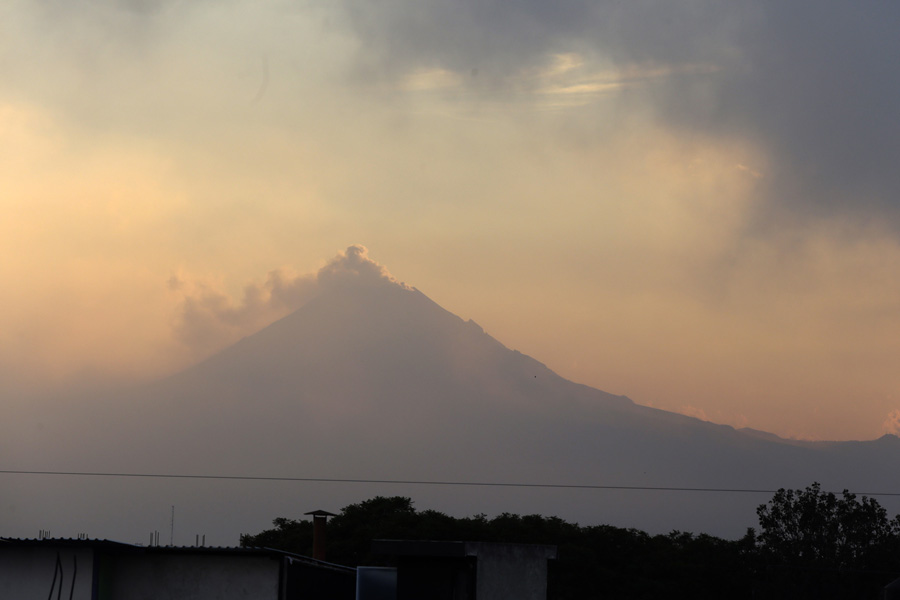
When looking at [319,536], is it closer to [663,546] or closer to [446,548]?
[446,548]

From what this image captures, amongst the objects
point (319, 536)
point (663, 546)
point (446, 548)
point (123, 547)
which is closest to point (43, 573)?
point (123, 547)

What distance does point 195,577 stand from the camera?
2273 centimetres

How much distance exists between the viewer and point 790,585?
41.2m

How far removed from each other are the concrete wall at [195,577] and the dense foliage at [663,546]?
3409cm

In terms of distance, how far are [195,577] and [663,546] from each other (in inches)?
1733

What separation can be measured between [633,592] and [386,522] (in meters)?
16.8

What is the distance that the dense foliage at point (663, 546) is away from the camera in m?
56.9

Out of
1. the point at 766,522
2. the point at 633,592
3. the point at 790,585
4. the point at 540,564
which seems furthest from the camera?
the point at 766,522

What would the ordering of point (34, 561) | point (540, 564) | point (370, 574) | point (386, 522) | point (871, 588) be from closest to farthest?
point (34, 561) < point (540, 564) < point (370, 574) < point (871, 588) < point (386, 522)

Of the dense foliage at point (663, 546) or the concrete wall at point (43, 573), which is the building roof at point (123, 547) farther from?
the dense foliage at point (663, 546)

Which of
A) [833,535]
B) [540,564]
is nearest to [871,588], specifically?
[540,564]

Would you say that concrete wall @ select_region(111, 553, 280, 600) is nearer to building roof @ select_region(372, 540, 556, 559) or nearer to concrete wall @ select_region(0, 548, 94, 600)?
concrete wall @ select_region(0, 548, 94, 600)

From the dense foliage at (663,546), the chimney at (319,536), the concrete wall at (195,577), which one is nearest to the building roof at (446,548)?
the concrete wall at (195,577)

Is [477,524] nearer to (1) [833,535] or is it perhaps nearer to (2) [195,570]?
(1) [833,535]
